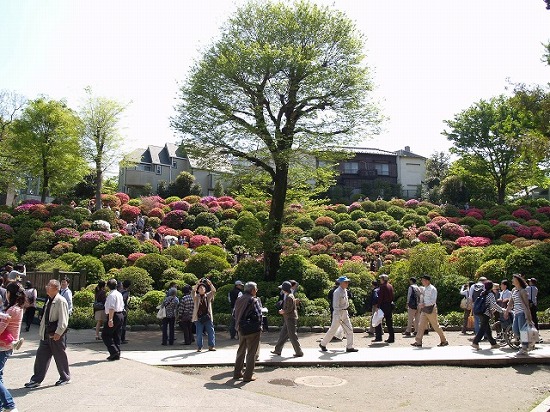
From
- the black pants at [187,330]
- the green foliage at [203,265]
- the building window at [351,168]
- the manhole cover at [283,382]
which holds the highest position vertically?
the building window at [351,168]

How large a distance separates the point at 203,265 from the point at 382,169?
4496cm

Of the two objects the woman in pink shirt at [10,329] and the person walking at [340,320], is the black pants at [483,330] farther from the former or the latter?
the woman in pink shirt at [10,329]

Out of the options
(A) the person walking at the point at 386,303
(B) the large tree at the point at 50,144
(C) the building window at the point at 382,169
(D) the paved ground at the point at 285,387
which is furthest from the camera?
Answer: (C) the building window at the point at 382,169

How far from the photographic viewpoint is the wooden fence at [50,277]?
18266mm

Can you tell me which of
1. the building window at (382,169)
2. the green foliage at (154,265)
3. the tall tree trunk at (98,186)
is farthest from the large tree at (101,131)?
the building window at (382,169)

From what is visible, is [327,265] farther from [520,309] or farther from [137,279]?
[520,309]

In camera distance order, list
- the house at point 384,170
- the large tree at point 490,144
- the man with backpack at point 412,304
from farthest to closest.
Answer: the house at point 384,170 < the large tree at point 490,144 < the man with backpack at point 412,304

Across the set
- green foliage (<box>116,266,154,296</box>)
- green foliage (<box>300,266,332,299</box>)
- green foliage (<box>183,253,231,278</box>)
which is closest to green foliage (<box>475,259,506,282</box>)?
green foliage (<box>300,266,332,299</box>)

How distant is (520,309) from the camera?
1063 cm

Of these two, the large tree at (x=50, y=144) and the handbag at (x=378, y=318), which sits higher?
the large tree at (x=50, y=144)

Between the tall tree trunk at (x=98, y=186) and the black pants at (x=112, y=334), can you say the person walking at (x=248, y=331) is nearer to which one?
the black pants at (x=112, y=334)

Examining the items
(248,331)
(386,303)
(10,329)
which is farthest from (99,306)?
(386,303)

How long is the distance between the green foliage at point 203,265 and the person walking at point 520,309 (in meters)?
13.1

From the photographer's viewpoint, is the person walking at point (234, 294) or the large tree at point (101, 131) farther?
the large tree at point (101, 131)
